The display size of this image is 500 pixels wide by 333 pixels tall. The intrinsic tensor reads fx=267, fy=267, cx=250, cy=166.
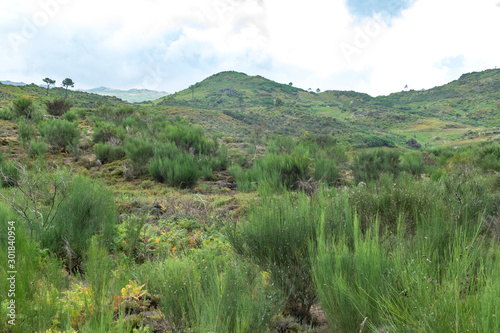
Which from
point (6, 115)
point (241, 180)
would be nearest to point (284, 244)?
point (241, 180)

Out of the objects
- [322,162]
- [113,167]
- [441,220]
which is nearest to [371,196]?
[441,220]

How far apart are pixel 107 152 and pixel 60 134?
2295mm

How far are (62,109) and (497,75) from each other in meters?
161

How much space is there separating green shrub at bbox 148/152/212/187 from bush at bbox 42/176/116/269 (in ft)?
12.7

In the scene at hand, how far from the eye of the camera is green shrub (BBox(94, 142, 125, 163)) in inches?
384

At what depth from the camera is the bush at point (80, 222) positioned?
3.04m

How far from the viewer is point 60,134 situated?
1049 centimetres

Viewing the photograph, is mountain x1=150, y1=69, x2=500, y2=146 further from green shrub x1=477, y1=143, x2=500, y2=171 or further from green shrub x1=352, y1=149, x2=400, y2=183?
green shrub x1=477, y1=143, x2=500, y2=171

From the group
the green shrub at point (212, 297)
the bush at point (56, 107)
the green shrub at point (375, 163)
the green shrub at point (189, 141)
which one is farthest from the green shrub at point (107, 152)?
the bush at point (56, 107)

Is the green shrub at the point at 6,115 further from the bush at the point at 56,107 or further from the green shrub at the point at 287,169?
the green shrub at the point at 287,169

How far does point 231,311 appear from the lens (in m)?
1.61

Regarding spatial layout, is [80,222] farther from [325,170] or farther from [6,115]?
[6,115]

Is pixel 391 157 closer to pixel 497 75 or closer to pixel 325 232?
pixel 325 232

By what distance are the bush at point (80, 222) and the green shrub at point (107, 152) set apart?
6.43 meters
